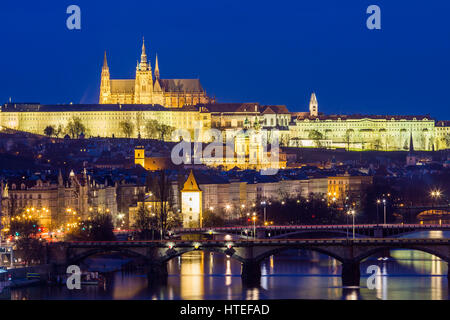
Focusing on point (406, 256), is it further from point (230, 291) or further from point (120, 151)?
point (120, 151)

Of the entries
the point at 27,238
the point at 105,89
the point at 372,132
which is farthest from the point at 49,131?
the point at 27,238

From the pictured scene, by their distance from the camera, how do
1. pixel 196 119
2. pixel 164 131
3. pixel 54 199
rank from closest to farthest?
pixel 54 199 < pixel 164 131 < pixel 196 119

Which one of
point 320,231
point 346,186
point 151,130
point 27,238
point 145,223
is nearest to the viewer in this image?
point 27,238

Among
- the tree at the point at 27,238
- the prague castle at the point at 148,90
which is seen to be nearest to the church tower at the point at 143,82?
the prague castle at the point at 148,90

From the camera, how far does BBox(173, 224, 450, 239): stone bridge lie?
46.6 meters

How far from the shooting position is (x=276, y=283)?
133ft

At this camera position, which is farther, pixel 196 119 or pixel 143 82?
pixel 143 82

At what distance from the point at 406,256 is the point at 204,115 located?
260 feet

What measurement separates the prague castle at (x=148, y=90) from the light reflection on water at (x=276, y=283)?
8213 cm

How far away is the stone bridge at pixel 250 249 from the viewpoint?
134 ft

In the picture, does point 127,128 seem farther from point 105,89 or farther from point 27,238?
point 27,238

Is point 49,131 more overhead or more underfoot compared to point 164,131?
Answer: more overhead

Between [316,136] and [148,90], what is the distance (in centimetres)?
1557

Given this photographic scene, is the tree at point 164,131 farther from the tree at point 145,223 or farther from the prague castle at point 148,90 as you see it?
the tree at point 145,223
